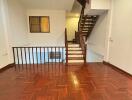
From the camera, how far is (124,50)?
3699mm

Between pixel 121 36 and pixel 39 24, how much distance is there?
4.80m

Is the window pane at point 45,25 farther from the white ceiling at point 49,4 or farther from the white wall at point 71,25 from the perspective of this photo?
the white wall at point 71,25

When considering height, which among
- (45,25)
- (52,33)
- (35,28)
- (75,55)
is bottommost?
(75,55)

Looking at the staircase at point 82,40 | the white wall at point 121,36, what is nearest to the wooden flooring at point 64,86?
the white wall at point 121,36

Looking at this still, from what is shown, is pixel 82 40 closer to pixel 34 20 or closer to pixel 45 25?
pixel 45 25

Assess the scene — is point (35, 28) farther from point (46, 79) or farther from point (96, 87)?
point (96, 87)

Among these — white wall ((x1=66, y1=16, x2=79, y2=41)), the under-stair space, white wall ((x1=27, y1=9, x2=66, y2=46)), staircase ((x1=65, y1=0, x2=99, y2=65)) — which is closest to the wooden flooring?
the under-stair space

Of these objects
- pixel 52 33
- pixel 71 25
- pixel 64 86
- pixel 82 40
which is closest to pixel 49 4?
pixel 52 33

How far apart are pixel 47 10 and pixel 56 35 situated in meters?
1.51

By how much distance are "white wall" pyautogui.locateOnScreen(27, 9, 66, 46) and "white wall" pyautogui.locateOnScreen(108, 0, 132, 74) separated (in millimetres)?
3390

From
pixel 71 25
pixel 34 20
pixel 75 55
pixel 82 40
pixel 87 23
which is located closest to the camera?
pixel 75 55

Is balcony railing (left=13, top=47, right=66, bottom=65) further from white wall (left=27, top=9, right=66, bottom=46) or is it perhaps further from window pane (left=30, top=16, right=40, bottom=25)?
window pane (left=30, top=16, right=40, bottom=25)

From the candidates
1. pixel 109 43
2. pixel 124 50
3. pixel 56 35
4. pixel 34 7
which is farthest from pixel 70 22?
pixel 124 50

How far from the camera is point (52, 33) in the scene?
7.22 m
